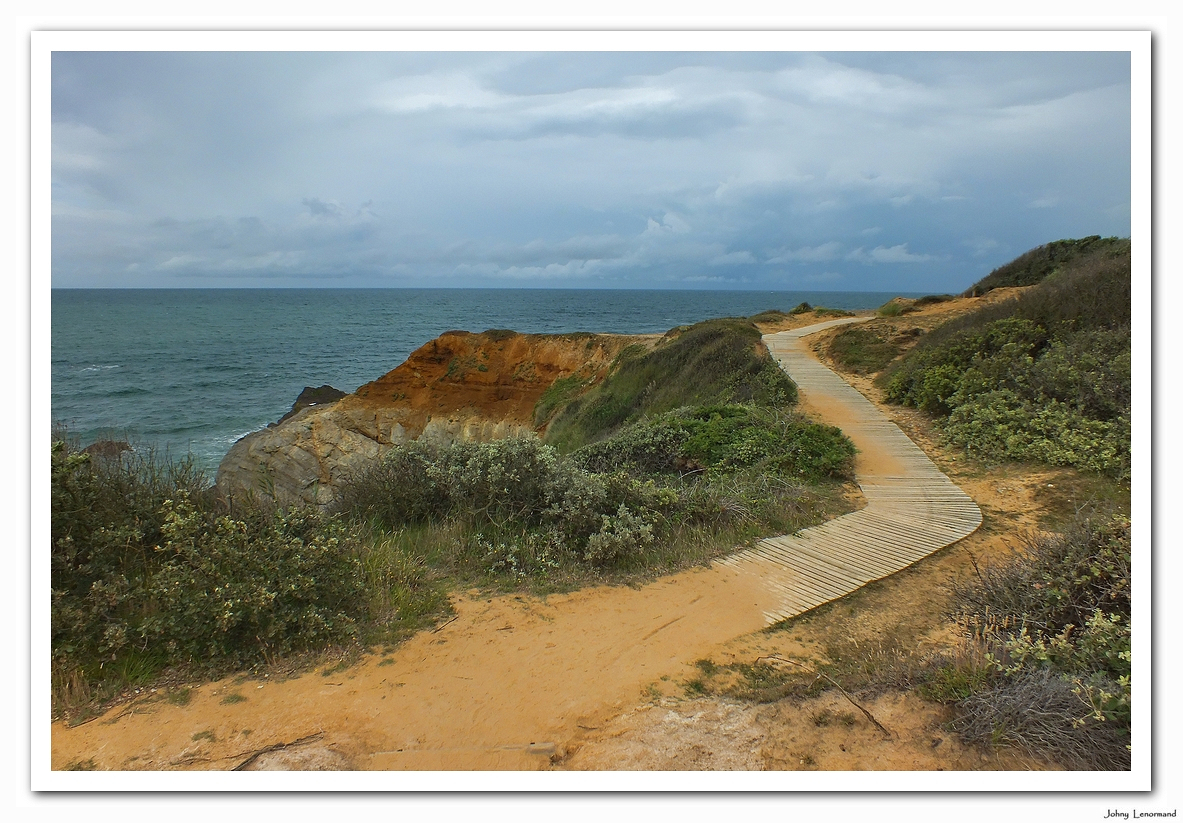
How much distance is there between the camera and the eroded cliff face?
19859 millimetres

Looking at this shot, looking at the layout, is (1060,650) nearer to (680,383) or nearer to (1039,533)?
(1039,533)

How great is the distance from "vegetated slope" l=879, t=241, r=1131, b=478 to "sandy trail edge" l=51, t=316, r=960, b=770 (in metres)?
5.23

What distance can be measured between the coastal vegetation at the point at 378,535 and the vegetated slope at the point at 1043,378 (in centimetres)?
226

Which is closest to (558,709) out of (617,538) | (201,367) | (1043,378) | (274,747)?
(274,747)

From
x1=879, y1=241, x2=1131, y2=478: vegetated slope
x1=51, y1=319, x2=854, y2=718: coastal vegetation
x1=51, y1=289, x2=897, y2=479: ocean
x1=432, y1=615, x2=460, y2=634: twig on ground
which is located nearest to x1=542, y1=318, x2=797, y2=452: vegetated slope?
x1=879, y1=241, x2=1131, y2=478: vegetated slope

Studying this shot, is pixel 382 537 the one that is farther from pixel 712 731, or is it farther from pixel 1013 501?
pixel 1013 501

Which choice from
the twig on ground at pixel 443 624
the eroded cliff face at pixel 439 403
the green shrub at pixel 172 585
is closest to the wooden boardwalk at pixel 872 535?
the twig on ground at pixel 443 624

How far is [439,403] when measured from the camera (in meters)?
23.7

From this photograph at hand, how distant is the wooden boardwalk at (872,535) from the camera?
502 centimetres

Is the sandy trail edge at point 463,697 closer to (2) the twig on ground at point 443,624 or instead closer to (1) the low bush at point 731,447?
(2) the twig on ground at point 443,624

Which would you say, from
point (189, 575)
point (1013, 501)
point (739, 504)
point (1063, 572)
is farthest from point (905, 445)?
point (189, 575)

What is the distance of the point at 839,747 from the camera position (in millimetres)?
2949

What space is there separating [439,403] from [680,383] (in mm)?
11233

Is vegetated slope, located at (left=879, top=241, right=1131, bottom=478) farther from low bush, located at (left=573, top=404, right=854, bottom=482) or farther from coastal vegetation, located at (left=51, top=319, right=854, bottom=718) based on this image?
coastal vegetation, located at (left=51, top=319, right=854, bottom=718)
